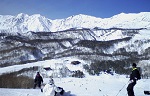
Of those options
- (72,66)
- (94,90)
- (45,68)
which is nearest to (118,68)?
(72,66)

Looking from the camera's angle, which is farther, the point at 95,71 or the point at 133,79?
the point at 95,71

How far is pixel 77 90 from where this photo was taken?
2684 cm

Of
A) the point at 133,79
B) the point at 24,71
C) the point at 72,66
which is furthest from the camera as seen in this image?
the point at 72,66

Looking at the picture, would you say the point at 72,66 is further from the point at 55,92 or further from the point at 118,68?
the point at 55,92

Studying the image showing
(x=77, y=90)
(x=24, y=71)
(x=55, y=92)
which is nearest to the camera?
(x=55, y=92)

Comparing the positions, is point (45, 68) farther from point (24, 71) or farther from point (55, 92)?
point (55, 92)

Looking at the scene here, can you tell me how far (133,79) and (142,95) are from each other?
16.2ft

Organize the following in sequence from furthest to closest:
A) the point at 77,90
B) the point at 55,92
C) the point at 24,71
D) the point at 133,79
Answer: the point at 24,71, the point at 77,90, the point at 55,92, the point at 133,79

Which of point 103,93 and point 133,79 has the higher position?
point 133,79

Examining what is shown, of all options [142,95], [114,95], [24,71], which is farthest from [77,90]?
[24,71]

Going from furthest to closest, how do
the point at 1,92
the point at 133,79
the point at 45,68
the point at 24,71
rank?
the point at 45,68
the point at 24,71
the point at 1,92
the point at 133,79

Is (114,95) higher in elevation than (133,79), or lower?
lower

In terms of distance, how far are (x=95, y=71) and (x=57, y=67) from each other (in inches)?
1034

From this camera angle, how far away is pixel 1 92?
80.3 feet
